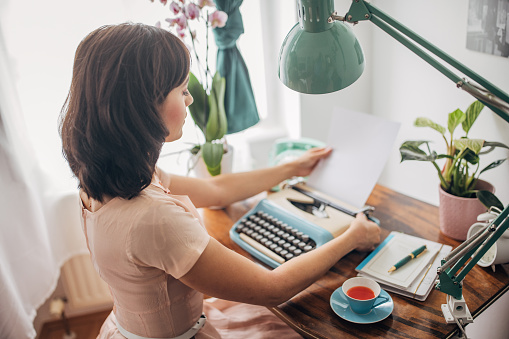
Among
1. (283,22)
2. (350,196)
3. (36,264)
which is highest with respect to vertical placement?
(283,22)

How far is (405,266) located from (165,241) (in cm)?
57

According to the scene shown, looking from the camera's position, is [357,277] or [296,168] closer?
[357,277]

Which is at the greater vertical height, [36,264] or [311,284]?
[311,284]

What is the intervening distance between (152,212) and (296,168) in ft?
2.16

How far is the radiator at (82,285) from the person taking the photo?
1931mm

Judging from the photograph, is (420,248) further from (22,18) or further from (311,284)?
(22,18)

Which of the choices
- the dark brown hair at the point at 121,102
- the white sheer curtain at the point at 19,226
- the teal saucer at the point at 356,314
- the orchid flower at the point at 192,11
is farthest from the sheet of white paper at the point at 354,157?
the white sheer curtain at the point at 19,226

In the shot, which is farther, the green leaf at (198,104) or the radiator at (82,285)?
the radiator at (82,285)

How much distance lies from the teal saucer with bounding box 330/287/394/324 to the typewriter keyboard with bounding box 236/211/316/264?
17 centimetres

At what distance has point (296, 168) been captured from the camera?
1515 mm

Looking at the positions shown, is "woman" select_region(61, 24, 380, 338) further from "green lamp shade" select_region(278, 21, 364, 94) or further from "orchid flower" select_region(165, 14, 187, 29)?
"orchid flower" select_region(165, 14, 187, 29)

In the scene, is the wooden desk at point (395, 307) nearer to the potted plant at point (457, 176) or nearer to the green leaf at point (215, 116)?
the potted plant at point (457, 176)

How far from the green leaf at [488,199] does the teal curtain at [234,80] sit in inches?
31.9

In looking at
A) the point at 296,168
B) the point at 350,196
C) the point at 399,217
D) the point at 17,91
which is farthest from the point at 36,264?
the point at 399,217
